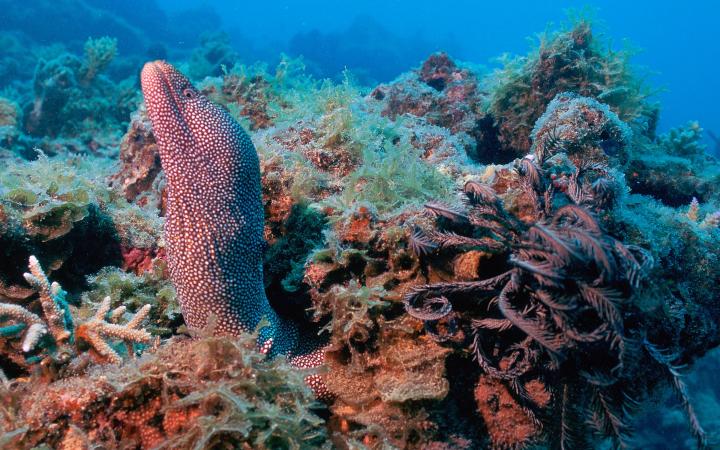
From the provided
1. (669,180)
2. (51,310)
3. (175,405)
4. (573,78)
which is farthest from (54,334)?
(669,180)

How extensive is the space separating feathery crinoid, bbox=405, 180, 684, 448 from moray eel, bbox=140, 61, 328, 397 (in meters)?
Result: 1.42

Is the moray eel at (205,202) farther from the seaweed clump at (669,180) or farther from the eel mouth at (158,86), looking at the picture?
the seaweed clump at (669,180)

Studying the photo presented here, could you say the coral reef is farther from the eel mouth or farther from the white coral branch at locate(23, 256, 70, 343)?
the eel mouth

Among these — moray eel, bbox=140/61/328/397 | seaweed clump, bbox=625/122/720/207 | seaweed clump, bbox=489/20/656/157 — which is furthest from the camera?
seaweed clump, bbox=625/122/720/207

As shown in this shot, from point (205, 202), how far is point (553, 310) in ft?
8.52

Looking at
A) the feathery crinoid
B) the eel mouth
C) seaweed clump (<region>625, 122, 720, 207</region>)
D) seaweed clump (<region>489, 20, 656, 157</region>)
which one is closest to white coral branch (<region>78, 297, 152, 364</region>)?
the eel mouth

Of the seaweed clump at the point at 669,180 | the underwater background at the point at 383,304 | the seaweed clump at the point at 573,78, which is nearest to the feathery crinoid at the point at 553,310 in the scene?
the underwater background at the point at 383,304

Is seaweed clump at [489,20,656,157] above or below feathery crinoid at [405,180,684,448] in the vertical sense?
above

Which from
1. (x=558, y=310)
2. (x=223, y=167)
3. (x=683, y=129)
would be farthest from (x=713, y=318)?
(x=683, y=129)

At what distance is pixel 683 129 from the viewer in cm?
974

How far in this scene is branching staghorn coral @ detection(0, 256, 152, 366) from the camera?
8.96ft

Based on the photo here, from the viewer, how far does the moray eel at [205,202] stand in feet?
10.1

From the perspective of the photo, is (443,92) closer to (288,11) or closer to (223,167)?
(223,167)

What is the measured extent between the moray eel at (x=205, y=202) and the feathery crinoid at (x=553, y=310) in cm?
142
